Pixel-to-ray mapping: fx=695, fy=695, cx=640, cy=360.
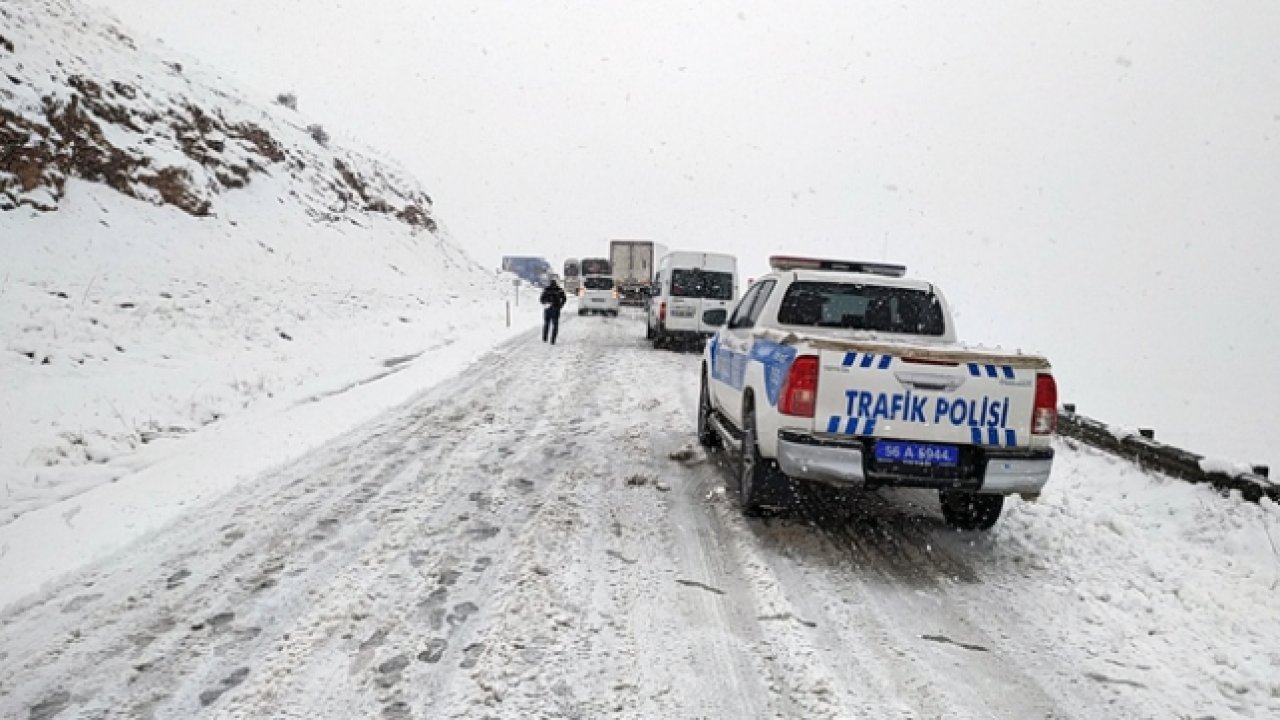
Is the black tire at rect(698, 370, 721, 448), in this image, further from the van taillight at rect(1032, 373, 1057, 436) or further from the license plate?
the van taillight at rect(1032, 373, 1057, 436)

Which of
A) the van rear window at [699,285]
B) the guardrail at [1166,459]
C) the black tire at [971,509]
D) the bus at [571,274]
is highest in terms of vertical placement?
the bus at [571,274]

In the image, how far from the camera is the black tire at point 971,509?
530cm

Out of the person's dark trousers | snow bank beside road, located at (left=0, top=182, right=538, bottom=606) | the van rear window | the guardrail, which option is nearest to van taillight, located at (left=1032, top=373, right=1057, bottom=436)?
the guardrail

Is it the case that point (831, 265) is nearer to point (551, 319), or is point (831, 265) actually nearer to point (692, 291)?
point (692, 291)

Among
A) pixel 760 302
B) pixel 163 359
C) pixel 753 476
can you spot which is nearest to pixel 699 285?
pixel 760 302

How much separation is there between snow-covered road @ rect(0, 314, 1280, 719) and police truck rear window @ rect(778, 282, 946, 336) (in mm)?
1558

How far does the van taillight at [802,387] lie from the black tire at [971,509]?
1588mm

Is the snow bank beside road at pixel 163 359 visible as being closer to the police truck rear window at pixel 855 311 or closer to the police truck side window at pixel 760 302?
the police truck side window at pixel 760 302

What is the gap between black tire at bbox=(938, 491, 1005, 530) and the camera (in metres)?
5.30

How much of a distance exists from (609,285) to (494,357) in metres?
13.6

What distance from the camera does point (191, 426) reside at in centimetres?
848

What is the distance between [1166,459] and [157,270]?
1906 centimetres

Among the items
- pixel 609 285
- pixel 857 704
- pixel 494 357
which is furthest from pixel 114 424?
pixel 609 285

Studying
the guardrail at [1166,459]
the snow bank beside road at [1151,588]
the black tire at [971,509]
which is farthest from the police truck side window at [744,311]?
the guardrail at [1166,459]
